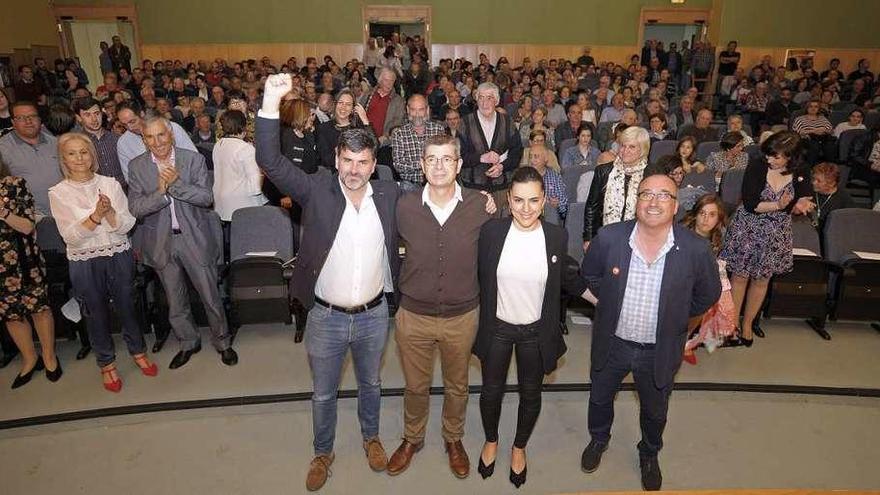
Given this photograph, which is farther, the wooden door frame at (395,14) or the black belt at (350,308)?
the wooden door frame at (395,14)

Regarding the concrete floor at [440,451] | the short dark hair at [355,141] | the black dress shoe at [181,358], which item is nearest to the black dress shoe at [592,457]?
the concrete floor at [440,451]

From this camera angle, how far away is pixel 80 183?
3268 millimetres

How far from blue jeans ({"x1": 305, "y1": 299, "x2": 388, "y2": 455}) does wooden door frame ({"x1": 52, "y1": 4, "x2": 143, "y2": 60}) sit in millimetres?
15624

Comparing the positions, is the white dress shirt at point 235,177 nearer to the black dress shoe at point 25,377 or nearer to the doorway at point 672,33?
the black dress shoe at point 25,377

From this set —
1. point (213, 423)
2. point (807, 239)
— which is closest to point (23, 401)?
point (213, 423)

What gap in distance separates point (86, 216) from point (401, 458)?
7.75ft

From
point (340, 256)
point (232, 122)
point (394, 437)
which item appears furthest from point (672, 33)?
point (340, 256)

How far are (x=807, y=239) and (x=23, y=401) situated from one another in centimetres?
578

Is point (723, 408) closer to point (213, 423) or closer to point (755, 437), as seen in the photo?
point (755, 437)

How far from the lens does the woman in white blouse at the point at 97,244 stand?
3211 mm

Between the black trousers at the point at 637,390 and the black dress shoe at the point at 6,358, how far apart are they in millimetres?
3993

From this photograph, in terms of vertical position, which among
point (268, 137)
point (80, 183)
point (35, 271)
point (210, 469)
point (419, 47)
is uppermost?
point (419, 47)

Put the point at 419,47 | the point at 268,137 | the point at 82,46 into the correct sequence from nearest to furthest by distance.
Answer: the point at 268,137 < the point at 419,47 < the point at 82,46

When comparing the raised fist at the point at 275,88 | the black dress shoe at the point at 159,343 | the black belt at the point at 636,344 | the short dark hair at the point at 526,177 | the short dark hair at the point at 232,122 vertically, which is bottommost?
the black dress shoe at the point at 159,343
